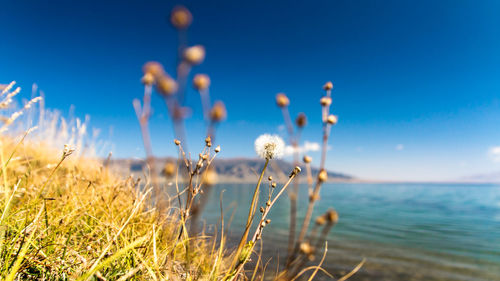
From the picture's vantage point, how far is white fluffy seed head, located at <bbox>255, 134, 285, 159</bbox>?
119 cm

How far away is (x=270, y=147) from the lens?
1206 mm

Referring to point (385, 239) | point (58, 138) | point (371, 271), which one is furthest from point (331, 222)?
point (385, 239)

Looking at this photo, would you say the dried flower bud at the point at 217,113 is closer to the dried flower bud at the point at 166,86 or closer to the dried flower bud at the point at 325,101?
the dried flower bud at the point at 166,86

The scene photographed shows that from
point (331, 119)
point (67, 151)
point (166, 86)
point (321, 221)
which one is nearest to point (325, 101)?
point (331, 119)

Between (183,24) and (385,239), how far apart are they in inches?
375

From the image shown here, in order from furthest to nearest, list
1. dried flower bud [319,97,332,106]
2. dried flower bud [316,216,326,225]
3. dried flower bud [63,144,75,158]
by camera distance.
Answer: dried flower bud [63,144,75,158], dried flower bud [319,97,332,106], dried flower bud [316,216,326,225]

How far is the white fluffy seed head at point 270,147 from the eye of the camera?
1.19 meters

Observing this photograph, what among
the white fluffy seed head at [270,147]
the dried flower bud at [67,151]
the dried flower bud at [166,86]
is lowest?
the dried flower bud at [67,151]

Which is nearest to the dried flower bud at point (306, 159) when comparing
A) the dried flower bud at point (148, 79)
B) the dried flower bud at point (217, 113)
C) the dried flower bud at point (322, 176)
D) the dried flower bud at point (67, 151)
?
the dried flower bud at point (322, 176)

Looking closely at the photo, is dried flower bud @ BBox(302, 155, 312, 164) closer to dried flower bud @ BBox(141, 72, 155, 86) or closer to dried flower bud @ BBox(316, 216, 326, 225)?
dried flower bud @ BBox(316, 216, 326, 225)

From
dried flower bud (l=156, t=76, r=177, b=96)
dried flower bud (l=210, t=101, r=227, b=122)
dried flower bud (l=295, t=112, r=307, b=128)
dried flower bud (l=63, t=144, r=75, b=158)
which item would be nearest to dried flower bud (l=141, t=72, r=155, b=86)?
dried flower bud (l=156, t=76, r=177, b=96)

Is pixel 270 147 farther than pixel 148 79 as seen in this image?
Yes

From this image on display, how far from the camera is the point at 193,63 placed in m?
0.75

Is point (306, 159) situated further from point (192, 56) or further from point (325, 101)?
point (192, 56)
